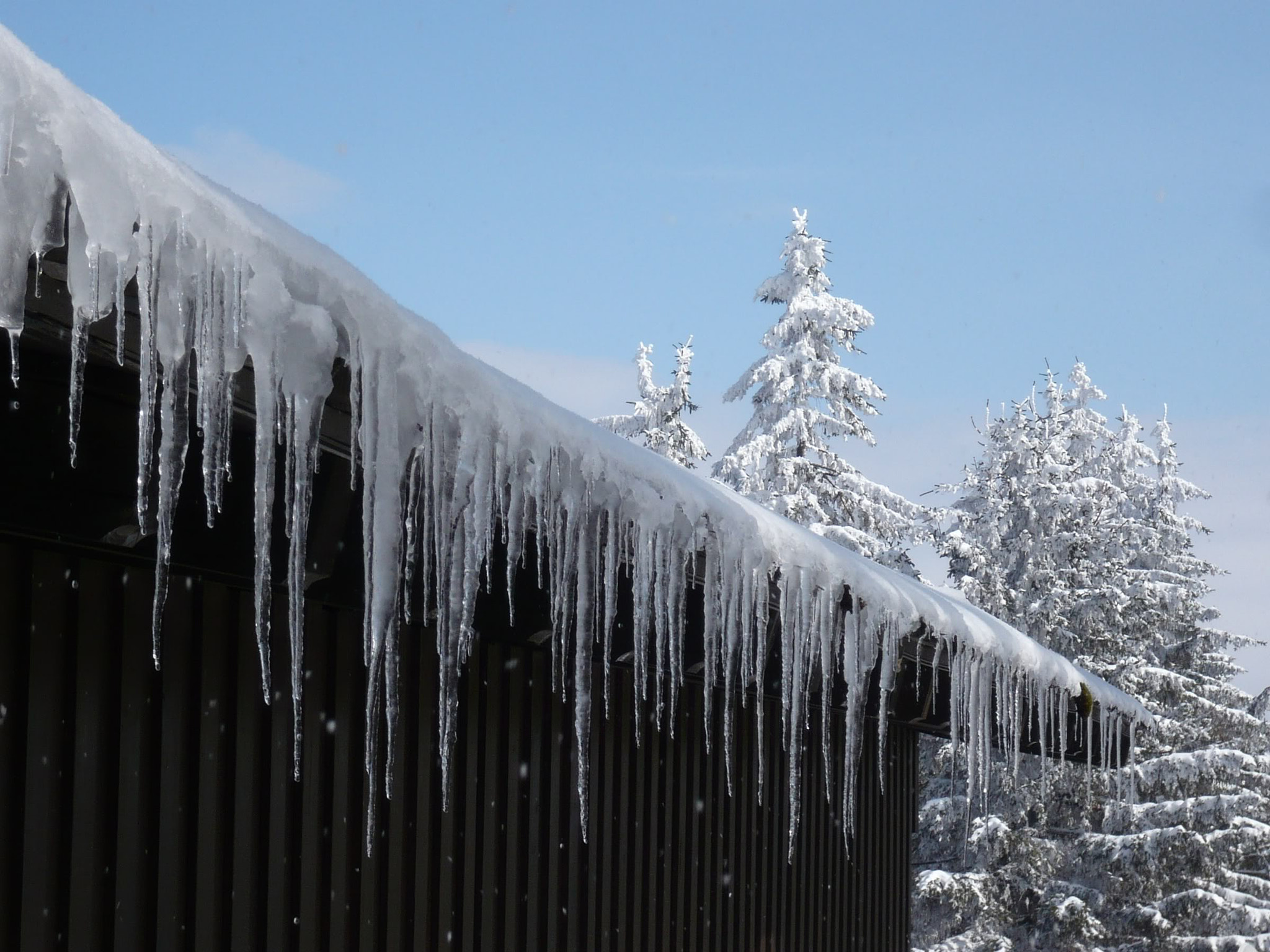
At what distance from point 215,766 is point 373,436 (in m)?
1.25

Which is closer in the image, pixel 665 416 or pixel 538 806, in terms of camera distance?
pixel 538 806

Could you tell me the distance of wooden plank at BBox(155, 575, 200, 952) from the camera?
287 cm

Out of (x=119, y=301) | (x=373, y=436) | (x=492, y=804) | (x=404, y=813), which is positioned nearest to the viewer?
(x=119, y=301)

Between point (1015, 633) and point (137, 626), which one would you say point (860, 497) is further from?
point (137, 626)

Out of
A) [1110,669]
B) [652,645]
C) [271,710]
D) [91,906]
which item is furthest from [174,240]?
[1110,669]

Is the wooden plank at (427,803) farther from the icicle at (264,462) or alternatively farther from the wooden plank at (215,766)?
the icicle at (264,462)

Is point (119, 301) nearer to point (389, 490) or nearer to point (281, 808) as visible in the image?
point (389, 490)

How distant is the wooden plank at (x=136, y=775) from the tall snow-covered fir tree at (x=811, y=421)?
55.6 ft

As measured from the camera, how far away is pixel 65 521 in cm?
254

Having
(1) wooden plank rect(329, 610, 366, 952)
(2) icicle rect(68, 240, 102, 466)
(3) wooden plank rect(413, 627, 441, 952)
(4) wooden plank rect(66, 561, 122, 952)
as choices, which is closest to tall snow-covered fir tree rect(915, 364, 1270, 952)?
(3) wooden plank rect(413, 627, 441, 952)

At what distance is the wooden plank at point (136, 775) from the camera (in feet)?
9.07

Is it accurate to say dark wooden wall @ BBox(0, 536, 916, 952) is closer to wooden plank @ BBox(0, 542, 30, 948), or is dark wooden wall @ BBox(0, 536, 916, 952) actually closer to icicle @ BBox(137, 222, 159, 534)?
wooden plank @ BBox(0, 542, 30, 948)

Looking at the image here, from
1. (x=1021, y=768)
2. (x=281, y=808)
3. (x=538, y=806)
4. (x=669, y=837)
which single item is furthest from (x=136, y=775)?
(x=1021, y=768)

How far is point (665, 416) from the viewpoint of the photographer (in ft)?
82.6
